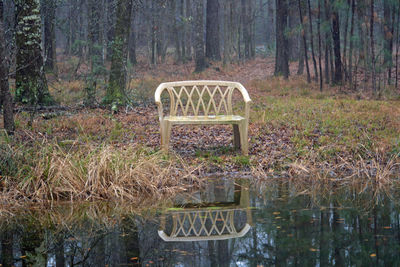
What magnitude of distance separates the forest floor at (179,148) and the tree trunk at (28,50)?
0.92 meters

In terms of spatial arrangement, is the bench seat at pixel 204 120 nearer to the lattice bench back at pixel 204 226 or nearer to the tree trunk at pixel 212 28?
the lattice bench back at pixel 204 226

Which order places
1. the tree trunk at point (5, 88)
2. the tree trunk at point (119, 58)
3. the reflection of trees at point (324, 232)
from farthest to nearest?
the tree trunk at point (119, 58) < the tree trunk at point (5, 88) < the reflection of trees at point (324, 232)

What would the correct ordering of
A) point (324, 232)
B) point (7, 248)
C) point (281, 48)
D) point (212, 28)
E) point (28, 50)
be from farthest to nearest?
point (212, 28), point (281, 48), point (28, 50), point (324, 232), point (7, 248)

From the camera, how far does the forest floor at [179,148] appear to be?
16.4 ft

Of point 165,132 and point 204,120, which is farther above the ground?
point 204,120

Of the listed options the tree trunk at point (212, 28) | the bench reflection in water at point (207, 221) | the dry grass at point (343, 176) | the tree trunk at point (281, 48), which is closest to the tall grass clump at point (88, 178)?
the bench reflection in water at point (207, 221)

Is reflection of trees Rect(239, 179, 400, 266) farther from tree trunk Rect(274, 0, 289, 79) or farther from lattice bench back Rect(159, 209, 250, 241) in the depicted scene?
tree trunk Rect(274, 0, 289, 79)

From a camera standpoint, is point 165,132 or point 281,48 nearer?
point 165,132

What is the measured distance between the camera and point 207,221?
159 inches

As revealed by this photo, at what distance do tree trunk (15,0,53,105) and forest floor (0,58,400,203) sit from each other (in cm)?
92

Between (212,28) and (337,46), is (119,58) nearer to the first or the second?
(337,46)

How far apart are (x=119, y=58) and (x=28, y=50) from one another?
76.4 inches

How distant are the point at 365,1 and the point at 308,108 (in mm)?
5854

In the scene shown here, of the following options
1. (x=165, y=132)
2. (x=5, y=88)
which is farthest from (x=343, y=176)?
(x=5, y=88)
